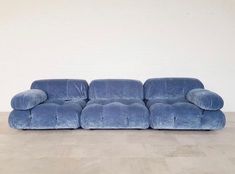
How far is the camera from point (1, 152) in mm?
2738

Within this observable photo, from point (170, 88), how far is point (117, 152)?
5.89 feet

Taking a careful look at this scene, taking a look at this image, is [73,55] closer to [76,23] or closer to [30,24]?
[76,23]

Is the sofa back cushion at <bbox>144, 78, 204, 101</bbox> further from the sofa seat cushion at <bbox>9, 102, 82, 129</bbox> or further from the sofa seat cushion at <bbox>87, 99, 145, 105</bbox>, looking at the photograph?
the sofa seat cushion at <bbox>9, 102, 82, 129</bbox>

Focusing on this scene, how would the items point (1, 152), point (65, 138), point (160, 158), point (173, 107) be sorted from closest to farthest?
point (160, 158), point (1, 152), point (65, 138), point (173, 107)

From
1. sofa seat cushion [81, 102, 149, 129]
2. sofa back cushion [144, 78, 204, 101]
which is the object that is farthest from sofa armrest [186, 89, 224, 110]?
sofa seat cushion [81, 102, 149, 129]

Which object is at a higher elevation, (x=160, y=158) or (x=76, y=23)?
(x=76, y=23)

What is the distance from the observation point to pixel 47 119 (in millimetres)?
3504

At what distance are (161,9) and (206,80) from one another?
154cm

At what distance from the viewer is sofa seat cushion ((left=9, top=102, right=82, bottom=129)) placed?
3.51 m

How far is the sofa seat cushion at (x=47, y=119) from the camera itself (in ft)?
11.5

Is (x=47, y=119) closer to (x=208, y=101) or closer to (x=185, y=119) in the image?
(x=185, y=119)

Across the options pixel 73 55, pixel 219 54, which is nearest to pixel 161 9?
pixel 219 54

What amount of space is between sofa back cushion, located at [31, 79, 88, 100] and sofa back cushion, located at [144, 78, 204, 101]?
1077 millimetres

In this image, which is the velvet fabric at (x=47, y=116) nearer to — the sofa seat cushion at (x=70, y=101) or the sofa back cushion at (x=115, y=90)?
the sofa seat cushion at (x=70, y=101)
